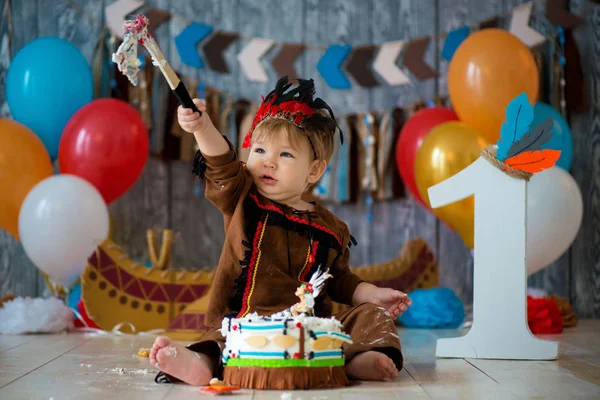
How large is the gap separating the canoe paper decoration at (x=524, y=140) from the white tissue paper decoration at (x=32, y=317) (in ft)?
5.66

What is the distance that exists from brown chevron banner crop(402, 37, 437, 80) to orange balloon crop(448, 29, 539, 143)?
71 cm

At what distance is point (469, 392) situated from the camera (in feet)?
5.12

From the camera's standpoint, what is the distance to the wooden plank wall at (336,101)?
3.76 m

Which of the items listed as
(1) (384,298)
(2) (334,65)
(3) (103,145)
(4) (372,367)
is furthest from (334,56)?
(4) (372,367)

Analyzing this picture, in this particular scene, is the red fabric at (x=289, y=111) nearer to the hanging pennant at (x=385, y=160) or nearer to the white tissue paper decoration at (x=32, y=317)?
the white tissue paper decoration at (x=32, y=317)

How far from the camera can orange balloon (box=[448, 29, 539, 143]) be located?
10.0ft

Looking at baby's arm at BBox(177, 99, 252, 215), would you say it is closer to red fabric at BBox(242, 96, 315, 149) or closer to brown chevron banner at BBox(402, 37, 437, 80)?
red fabric at BBox(242, 96, 315, 149)

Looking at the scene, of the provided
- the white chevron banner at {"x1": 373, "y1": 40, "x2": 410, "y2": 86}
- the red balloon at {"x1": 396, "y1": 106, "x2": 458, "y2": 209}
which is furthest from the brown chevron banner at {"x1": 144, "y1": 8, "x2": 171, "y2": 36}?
the red balloon at {"x1": 396, "y1": 106, "x2": 458, "y2": 209}

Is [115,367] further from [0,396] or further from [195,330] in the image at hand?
[195,330]

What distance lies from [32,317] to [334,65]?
1941 mm

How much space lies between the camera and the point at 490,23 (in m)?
3.86

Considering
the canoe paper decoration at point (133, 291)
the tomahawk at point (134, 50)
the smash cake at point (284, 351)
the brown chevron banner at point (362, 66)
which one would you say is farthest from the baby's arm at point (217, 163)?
the brown chevron banner at point (362, 66)

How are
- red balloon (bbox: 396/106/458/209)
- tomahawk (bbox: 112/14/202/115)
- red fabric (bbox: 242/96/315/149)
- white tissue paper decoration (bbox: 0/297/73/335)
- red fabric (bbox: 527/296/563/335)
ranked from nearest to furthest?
tomahawk (bbox: 112/14/202/115) < red fabric (bbox: 242/96/315/149) < white tissue paper decoration (bbox: 0/297/73/335) < red fabric (bbox: 527/296/563/335) < red balloon (bbox: 396/106/458/209)

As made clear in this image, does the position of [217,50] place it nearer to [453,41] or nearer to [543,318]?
[453,41]
